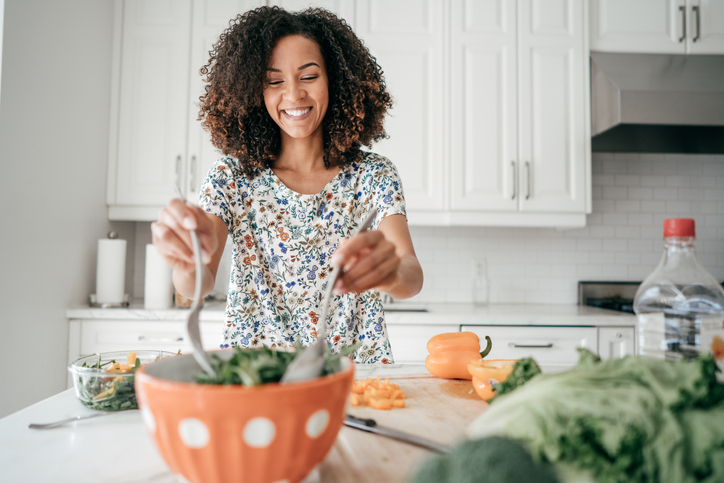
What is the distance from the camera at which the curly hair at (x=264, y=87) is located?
1236mm

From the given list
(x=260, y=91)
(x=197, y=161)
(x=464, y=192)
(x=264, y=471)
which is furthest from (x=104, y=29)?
(x=264, y=471)

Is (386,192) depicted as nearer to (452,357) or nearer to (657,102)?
(452,357)

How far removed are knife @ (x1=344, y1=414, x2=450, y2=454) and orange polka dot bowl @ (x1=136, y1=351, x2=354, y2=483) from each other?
0.57ft

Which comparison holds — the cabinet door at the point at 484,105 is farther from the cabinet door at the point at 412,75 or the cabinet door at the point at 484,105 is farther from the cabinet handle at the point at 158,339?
the cabinet handle at the point at 158,339

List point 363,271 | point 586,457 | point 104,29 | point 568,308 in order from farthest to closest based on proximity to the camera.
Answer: point 568,308 → point 104,29 → point 363,271 → point 586,457

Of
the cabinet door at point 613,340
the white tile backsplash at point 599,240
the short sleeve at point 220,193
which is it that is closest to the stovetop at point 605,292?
the white tile backsplash at point 599,240

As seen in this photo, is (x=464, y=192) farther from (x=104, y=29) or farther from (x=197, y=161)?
(x=104, y=29)

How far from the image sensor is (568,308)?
8.53 ft

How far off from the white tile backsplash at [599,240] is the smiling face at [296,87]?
1.68m

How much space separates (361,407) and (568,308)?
2189 millimetres

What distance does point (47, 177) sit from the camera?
202 cm

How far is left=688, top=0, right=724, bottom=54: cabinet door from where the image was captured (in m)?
2.53

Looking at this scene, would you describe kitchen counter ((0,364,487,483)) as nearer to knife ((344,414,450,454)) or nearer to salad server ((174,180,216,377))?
knife ((344,414,450,454))

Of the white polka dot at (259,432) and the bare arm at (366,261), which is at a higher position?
the bare arm at (366,261)
